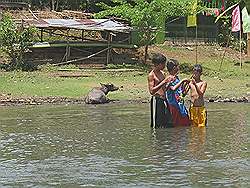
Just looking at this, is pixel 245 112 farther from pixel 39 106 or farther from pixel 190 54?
pixel 190 54

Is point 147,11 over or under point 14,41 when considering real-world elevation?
over

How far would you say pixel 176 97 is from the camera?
13.0m

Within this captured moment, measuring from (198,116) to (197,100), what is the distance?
0.32 metres

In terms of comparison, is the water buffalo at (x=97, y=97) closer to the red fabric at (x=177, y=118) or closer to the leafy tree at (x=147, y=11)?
the red fabric at (x=177, y=118)

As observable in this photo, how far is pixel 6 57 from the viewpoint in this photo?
2884 cm

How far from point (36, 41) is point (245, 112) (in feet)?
49.8

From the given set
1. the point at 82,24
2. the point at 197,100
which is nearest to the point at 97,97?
the point at 197,100

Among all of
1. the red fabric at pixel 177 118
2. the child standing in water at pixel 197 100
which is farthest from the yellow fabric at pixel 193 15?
the red fabric at pixel 177 118

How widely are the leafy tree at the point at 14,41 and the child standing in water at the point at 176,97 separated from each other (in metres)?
14.7

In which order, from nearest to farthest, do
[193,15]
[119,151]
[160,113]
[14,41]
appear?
[119,151]
[160,113]
[14,41]
[193,15]

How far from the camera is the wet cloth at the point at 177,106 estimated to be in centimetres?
1296

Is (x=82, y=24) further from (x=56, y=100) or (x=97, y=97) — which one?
(x=97, y=97)

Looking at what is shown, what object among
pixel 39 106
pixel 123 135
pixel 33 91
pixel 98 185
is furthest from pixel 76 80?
pixel 98 185

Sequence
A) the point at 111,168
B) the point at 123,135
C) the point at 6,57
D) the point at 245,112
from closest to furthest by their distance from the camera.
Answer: the point at 111,168
the point at 123,135
the point at 245,112
the point at 6,57
